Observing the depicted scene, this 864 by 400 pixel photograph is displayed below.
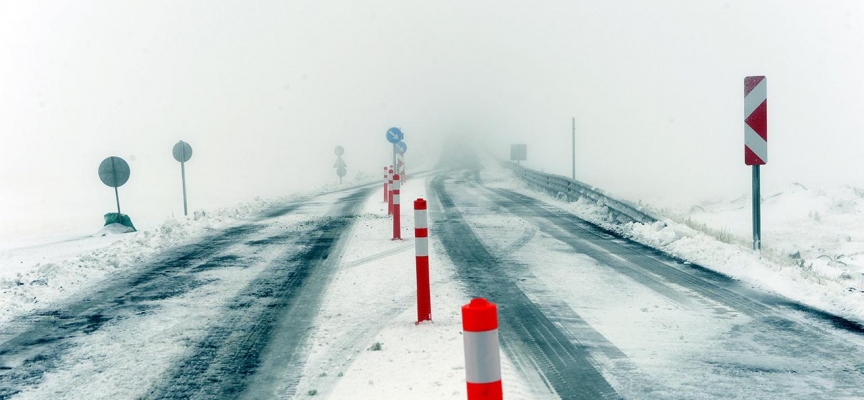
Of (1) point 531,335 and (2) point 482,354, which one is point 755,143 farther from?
(2) point 482,354

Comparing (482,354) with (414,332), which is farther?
(414,332)

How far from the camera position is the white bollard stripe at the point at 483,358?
272 centimetres

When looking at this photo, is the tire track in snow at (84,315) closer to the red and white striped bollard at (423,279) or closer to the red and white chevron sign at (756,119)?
the red and white striped bollard at (423,279)

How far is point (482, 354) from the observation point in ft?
8.97

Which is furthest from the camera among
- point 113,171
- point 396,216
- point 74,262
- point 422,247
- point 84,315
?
point 113,171

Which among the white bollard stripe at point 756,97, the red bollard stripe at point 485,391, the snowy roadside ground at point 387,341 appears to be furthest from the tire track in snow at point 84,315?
the white bollard stripe at point 756,97

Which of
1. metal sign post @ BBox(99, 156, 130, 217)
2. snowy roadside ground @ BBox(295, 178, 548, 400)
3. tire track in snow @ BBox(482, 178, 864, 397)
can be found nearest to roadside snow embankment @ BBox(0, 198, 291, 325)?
metal sign post @ BBox(99, 156, 130, 217)

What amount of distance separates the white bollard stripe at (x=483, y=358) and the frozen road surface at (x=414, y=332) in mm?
1433

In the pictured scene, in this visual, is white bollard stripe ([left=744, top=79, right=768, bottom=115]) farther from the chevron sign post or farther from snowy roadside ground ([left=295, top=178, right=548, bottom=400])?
snowy roadside ground ([left=295, top=178, right=548, bottom=400])

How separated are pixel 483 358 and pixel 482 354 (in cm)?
2

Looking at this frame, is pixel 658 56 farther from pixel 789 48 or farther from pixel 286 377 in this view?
pixel 286 377

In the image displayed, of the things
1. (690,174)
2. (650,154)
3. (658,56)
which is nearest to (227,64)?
(658,56)

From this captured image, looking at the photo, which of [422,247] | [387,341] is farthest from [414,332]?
[422,247]

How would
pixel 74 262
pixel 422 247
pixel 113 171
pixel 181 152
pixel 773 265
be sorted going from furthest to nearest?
pixel 181 152, pixel 113 171, pixel 74 262, pixel 773 265, pixel 422 247
